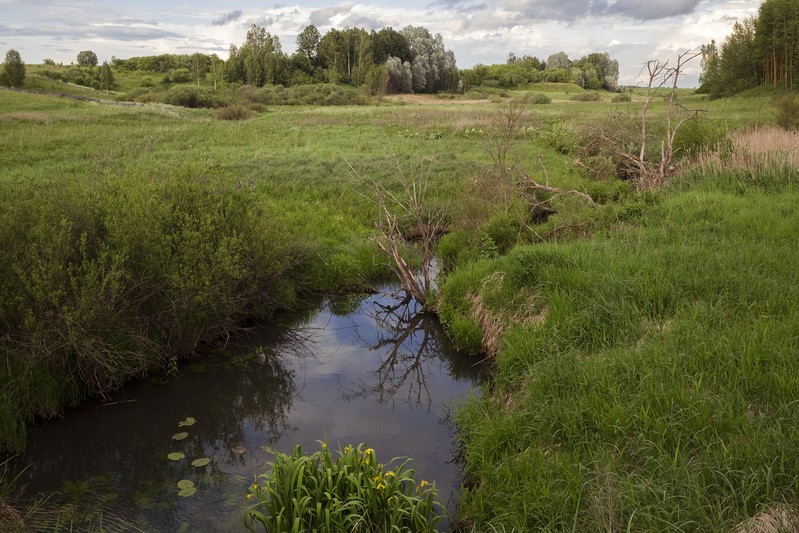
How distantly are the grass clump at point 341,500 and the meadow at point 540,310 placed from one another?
1.84 ft

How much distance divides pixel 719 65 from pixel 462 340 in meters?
59.5

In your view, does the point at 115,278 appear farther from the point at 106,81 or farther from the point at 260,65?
the point at 260,65

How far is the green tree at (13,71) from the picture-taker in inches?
1884

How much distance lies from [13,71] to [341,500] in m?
55.7

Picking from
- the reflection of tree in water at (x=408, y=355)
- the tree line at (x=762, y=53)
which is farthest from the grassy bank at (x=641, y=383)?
the tree line at (x=762, y=53)

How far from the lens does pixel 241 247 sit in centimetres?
880

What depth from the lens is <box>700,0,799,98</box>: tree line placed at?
149 ft

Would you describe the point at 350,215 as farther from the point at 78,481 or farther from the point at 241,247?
the point at 78,481

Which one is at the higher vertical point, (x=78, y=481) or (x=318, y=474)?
(x=318, y=474)

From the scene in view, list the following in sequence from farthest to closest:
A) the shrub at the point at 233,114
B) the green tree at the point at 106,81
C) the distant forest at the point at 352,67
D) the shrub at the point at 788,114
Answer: the distant forest at the point at 352,67
the green tree at the point at 106,81
the shrub at the point at 233,114
the shrub at the point at 788,114

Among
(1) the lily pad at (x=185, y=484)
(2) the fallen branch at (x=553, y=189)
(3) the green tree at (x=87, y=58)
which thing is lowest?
(1) the lily pad at (x=185, y=484)

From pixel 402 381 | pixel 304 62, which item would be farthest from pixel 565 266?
pixel 304 62

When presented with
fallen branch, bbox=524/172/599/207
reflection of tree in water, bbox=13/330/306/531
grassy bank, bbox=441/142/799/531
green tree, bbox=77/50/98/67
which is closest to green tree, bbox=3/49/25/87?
green tree, bbox=77/50/98/67

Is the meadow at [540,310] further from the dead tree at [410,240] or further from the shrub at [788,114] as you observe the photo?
the shrub at [788,114]
